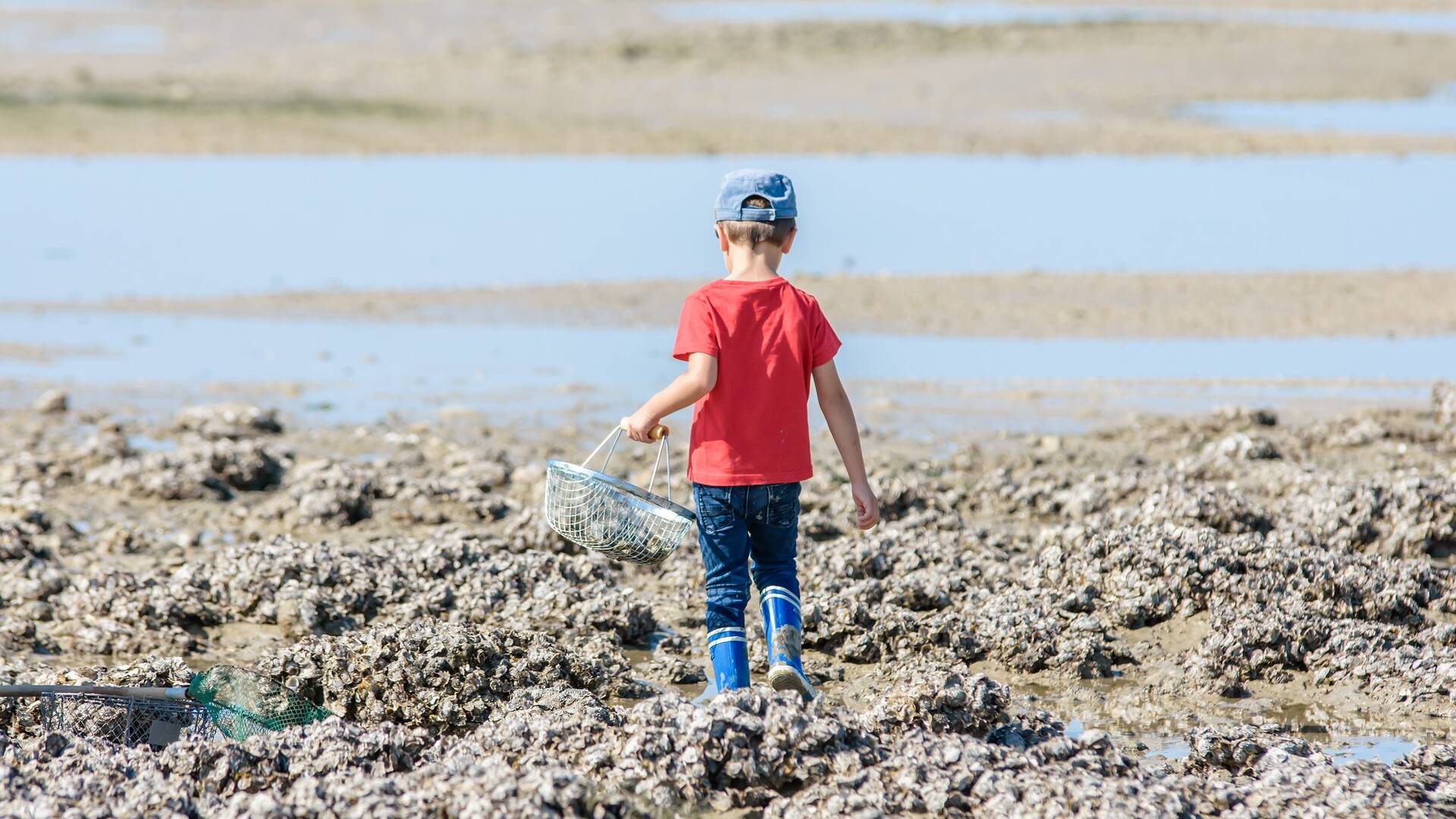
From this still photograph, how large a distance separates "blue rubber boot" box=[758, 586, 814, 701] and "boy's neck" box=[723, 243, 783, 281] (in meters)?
0.94

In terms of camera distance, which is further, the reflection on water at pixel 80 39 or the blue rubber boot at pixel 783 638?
the reflection on water at pixel 80 39

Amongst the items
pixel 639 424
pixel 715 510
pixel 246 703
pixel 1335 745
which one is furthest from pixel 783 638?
pixel 1335 745

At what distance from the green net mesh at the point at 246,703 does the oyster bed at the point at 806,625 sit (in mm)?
224

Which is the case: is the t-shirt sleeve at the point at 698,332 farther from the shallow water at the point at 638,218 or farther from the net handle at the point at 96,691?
the shallow water at the point at 638,218

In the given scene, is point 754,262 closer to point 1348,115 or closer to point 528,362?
point 528,362

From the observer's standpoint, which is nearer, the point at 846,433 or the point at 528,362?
the point at 846,433

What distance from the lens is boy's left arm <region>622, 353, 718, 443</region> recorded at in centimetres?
475

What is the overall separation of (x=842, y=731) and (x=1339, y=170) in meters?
17.4

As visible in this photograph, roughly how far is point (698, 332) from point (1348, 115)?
22694 millimetres

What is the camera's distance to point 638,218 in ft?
55.5

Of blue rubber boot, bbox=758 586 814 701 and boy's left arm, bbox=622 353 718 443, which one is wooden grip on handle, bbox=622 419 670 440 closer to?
boy's left arm, bbox=622 353 718 443

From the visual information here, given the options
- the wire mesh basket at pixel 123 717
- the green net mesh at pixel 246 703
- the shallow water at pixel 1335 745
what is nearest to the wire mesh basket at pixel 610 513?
the green net mesh at pixel 246 703

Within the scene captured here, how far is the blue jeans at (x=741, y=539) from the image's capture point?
4.91 metres

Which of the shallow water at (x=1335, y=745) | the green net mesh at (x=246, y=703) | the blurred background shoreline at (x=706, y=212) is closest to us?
the green net mesh at (x=246, y=703)
